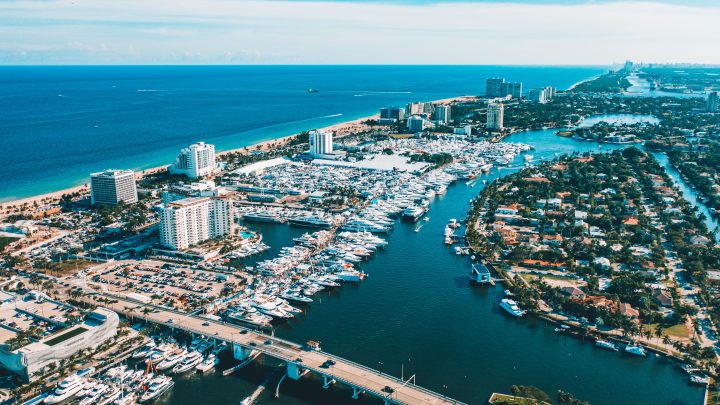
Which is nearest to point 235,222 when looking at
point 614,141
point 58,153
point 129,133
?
point 58,153

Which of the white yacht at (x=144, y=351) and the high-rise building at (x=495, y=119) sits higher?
the high-rise building at (x=495, y=119)

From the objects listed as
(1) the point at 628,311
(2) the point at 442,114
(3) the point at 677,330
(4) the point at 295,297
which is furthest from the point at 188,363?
(2) the point at 442,114

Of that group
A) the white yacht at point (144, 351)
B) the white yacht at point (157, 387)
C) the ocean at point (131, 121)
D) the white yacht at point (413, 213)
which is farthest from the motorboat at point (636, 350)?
the ocean at point (131, 121)

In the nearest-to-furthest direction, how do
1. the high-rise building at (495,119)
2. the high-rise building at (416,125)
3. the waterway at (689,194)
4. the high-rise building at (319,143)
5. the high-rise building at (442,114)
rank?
the waterway at (689,194) → the high-rise building at (319,143) → the high-rise building at (416,125) → the high-rise building at (495,119) → the high-rise building at (442,114)

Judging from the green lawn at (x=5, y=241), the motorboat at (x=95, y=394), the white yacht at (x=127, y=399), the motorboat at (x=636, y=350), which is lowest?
the white yacht at (x=127, y=399)

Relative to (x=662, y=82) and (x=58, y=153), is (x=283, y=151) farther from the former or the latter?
(x=662, y=82)

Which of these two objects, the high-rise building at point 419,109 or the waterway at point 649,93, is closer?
the high-rise building at point 419,109

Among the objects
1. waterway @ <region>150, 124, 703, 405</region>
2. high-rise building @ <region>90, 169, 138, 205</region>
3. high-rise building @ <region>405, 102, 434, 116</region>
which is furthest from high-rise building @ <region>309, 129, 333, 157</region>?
high-rise building @ <region>405, 102, 434, 116</region>

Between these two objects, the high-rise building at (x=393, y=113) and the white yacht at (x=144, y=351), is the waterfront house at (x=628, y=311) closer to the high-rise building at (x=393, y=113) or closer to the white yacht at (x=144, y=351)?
the white yacht at (x=144, y=351)
